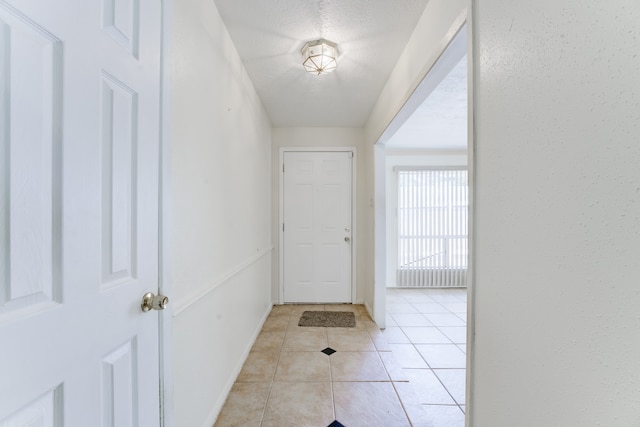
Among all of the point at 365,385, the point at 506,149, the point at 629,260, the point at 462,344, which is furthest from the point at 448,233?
the point at 629,260

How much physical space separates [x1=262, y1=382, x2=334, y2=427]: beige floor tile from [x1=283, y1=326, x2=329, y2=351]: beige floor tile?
0.55m

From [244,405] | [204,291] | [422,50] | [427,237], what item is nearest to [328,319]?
[244,405]

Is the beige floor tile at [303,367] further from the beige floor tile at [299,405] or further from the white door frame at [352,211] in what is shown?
the white door frame at [352,211]

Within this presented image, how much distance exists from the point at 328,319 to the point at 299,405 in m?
1.47

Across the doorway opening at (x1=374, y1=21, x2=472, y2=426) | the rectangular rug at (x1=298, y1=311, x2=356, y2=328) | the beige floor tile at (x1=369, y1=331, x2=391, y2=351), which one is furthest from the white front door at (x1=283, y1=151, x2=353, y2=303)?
the beige floor tile at (x1=369, y1=331, x2=391, y2=351)

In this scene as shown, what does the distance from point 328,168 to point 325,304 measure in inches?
73.6

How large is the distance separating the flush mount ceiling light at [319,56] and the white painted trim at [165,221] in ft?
3.74

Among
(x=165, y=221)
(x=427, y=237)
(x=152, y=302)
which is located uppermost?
(x=165, y=221)

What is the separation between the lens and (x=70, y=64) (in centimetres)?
62

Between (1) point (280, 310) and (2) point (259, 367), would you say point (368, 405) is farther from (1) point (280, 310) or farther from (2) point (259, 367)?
(1) point (280, 310)

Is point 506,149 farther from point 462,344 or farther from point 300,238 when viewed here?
point 300,238

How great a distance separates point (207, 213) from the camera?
1540mm

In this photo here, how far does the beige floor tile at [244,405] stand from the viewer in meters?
1.62

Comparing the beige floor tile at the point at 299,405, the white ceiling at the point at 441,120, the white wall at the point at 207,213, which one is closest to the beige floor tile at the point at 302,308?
the white wall at the point at 207,213
